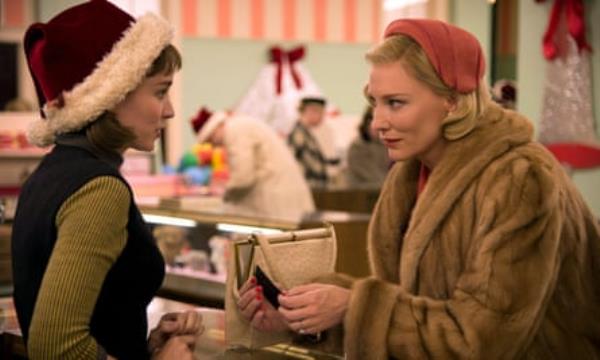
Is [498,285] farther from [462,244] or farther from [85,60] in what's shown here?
[85,60]

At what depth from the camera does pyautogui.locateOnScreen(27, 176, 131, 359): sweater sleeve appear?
6.64ft

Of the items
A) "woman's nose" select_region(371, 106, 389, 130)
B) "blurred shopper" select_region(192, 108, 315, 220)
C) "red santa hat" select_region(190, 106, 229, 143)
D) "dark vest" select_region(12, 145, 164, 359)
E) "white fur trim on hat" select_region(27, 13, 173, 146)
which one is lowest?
"blurred shopper" select_region(192, 108, 315, 220)

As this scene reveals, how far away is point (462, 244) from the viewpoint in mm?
2461

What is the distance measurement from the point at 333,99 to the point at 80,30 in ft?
36.7

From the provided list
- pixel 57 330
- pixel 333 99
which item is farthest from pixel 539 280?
pixel 333 99

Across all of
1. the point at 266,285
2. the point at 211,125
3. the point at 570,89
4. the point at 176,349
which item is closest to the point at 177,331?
the point at 176,349

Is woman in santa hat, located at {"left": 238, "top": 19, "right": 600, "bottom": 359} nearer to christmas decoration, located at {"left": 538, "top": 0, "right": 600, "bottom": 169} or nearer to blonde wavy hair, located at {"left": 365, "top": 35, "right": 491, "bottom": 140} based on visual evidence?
blonde wavy hair, located at {"left": 365, "top": 35, "right": 491, "bottom": 140}

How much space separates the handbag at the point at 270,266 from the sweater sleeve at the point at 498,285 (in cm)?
30

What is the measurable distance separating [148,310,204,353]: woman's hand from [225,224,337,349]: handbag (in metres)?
0.11

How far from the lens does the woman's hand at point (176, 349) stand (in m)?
2.37

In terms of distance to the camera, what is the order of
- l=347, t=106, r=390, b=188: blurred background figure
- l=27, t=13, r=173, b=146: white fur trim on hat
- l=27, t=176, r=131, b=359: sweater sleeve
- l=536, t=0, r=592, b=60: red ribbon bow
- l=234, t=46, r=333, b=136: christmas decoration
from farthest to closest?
l=234, t=46, r=333, b=136: christmas decoration
l=347, t=106, r=390, b=188: blurred background figure
l=536, t=0, r=592, b=60: red ribbon bow
l=27, t=13, r=173, b=146: white fur trim on hat
l=27, t=176, r=131, b=359: sweater sleeve

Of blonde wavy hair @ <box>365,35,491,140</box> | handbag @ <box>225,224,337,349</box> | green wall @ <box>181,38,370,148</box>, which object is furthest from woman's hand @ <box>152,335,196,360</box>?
green wall @ <box>181,38,370,148</box>

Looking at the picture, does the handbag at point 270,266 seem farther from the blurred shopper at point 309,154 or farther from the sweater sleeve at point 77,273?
the blurred shopper at point 309,154

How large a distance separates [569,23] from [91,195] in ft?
13.4
